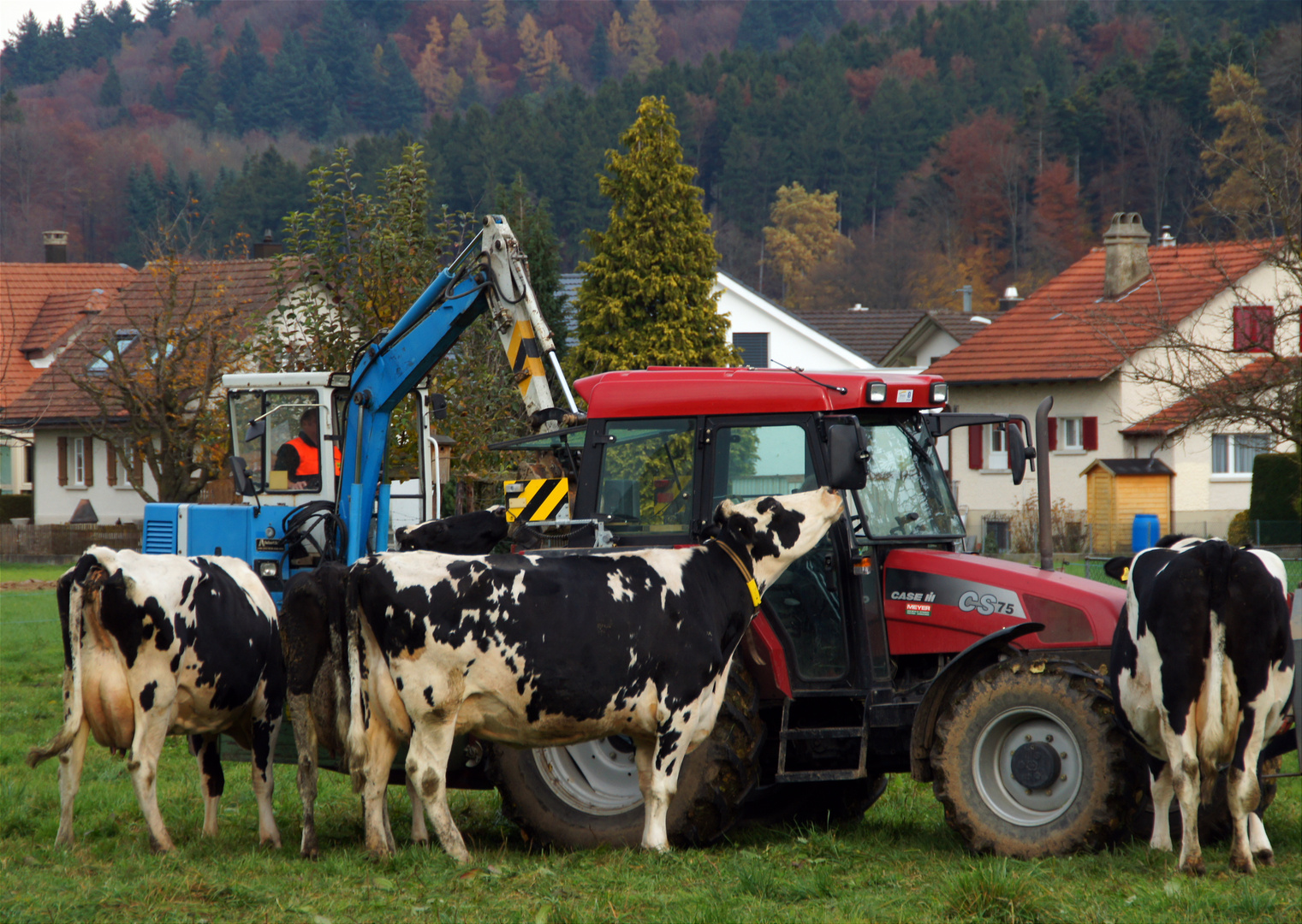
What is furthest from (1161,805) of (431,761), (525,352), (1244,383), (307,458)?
(1244,383)

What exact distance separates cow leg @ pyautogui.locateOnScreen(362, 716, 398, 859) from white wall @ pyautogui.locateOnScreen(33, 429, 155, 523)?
129 ft

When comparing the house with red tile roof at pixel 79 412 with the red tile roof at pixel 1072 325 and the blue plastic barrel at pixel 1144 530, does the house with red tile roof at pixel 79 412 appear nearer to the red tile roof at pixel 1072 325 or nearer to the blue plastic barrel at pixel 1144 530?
the red tile roof at pixel 1072 325

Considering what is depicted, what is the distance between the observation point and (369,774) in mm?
7133

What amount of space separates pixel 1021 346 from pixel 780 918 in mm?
36359

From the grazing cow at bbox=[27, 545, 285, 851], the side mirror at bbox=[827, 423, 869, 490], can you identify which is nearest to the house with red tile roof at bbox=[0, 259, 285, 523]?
the grazing cow at bbox=[27, 545, 285, 851]

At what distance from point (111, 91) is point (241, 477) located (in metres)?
122

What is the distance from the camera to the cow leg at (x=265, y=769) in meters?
7.70

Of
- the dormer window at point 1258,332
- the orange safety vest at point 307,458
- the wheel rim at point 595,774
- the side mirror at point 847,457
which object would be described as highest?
the dormer window at point 1258,332

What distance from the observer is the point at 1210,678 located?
649 centimetres

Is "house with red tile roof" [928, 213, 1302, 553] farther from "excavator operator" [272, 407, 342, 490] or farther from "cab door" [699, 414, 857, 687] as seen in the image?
"cab door" [699, 414, 857, 687]

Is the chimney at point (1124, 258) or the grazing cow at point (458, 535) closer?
the grazing cow at point (458, 535)

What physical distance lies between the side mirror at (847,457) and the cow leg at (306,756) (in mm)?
2930

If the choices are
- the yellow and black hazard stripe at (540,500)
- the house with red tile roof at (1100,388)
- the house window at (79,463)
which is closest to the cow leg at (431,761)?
the yellow and black hazard stripe at (540,500)

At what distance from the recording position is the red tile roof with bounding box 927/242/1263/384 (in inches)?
1494
